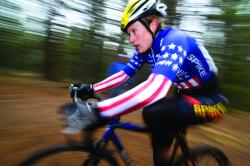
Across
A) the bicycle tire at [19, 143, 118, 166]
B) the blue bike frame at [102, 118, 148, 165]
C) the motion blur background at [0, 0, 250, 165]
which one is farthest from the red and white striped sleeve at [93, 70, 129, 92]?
the motion blur background at [0, 0, 250, 165]

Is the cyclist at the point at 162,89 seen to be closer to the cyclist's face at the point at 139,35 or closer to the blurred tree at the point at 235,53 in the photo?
the cyclist's face at the point at 139,35

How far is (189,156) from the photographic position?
3.07m

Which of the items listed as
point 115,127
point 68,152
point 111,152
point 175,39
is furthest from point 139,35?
point 68,152

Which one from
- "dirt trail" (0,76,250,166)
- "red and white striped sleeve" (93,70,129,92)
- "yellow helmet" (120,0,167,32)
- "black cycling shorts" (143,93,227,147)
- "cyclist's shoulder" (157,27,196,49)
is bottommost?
"dirt trail" (0,76,250,166)

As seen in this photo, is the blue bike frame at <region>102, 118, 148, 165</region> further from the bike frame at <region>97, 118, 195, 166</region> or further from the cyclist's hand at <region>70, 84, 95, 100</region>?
the cyclist's hand at <region>70, 84, 95, 100</region>

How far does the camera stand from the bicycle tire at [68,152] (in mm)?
2225

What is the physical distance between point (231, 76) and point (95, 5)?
5.11m

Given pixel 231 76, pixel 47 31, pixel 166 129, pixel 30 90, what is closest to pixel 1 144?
pixel 166 129

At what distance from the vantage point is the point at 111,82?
10.9 ft

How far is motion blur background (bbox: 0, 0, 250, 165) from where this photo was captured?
10320 mm

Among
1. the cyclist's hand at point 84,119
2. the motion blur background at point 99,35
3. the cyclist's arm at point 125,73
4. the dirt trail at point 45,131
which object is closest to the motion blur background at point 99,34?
the motion blur background at point 99,35

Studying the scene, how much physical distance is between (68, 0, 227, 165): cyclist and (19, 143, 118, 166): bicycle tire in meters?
0.32

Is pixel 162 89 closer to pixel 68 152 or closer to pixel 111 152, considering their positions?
pixel 111 152

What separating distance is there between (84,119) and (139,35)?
1020 millimetres
